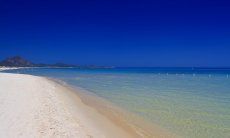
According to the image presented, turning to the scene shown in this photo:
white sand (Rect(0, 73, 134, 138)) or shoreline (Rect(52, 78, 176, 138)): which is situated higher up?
white sand (Rect(0, 73, 134, 138))

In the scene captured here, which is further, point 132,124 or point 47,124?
point 132,124

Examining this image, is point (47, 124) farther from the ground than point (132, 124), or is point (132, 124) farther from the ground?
point (47, 124)

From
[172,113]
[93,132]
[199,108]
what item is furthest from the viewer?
[199,108]

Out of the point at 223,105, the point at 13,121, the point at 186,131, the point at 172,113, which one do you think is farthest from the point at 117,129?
the point at 223,105

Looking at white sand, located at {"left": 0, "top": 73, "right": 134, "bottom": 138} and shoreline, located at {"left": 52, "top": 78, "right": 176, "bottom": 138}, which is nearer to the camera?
white sand, located at {"left": 0, "top": 73, "right": 134, "bottom": 138}

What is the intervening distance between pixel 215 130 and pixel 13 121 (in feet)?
23.0

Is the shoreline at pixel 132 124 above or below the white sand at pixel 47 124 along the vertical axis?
below

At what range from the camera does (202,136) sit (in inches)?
360

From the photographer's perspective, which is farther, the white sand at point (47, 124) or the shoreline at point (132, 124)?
the shoreline at point (132, 124)

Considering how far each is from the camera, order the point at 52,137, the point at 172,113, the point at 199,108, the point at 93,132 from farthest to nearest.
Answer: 1. the point at 199,108
2. the point at 172,113
3. the point at 93,132
4. the point at 52,137

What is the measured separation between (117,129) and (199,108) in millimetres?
6799

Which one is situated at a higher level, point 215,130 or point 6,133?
point 6,133

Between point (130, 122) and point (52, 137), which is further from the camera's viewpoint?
point (130, 122)

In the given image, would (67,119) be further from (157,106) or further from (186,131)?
(157,106)
